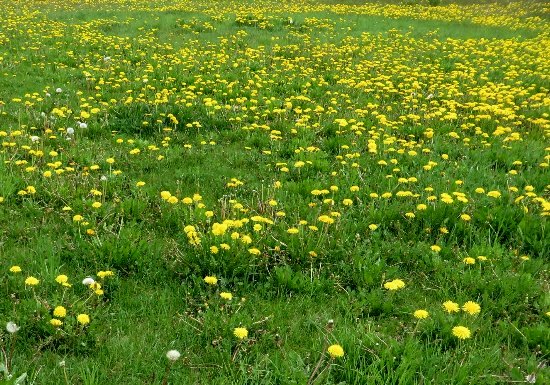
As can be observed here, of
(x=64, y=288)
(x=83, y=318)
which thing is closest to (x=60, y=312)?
(x=83, y=318)

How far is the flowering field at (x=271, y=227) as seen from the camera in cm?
313

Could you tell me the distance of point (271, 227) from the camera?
181 inches

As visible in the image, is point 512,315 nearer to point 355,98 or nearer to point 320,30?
point 355,98

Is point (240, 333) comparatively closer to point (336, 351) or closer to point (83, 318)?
point (336, 351)

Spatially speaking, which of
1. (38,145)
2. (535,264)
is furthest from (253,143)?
(535,264)

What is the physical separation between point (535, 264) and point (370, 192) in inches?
71.2

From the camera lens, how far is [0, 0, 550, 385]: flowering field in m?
3.13

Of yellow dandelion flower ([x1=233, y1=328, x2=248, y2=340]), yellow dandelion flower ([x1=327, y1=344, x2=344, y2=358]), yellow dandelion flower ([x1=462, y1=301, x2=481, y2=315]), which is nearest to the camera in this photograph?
yellow dandelion flower ([x1=327, y1=344, x2=344, y2=358])

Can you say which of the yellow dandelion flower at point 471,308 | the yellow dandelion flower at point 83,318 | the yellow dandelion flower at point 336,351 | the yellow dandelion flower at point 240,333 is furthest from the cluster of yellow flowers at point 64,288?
the yellow dandelion flower at point 471,308

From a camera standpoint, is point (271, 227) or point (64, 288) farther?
point (271, 227)

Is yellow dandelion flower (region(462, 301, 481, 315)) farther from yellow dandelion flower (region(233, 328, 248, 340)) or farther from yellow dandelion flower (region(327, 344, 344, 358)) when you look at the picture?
yellow dandelion flower (region(233, 328, 248, 340))

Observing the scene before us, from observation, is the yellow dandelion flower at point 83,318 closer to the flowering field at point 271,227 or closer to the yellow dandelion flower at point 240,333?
the flowering field at point 271,227

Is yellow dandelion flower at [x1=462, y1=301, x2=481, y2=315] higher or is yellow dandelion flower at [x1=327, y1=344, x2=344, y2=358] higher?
yellow dandelion flower at [x1=327, y1=344, x2=344, y2=358]

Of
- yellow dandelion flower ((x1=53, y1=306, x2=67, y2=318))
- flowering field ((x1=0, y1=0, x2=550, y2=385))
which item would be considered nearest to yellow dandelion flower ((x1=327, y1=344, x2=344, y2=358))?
flowering field ((x1=0, y1=0, x2=550, y2=385))
